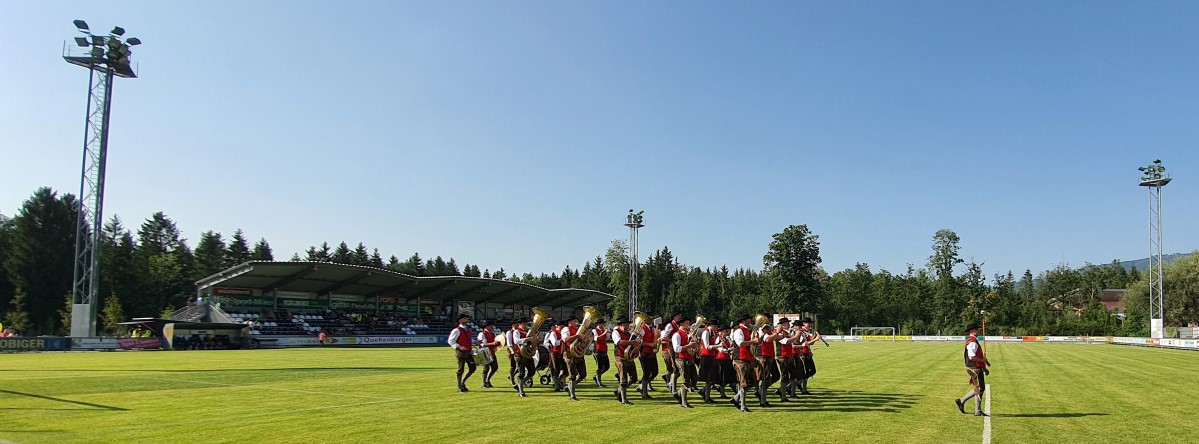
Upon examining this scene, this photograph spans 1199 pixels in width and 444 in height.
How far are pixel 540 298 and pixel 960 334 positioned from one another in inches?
1803

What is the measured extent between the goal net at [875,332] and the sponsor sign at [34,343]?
215ft

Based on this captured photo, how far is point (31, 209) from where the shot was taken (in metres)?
77.4

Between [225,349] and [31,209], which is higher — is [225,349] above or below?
below

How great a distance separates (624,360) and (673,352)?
1.19 metres

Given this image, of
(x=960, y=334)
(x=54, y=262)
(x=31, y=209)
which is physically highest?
(x=31, y=209)

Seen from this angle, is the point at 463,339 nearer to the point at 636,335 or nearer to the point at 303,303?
the point at 636,335

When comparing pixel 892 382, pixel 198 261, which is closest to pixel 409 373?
pixel 892 382

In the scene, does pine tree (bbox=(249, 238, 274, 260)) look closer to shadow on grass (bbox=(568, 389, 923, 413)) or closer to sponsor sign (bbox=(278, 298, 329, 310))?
sponsor sign (bbox=(278, 298, 329, 310))

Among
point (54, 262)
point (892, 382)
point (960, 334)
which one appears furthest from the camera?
point (960, 334)

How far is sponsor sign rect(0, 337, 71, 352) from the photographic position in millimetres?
40434

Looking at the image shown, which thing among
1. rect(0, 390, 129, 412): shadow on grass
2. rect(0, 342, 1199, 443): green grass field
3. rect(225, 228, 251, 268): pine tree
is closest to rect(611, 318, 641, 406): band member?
rect(0, 342, 1199, 443): green grass field

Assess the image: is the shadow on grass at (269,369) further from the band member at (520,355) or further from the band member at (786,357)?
the band member at (786,357)

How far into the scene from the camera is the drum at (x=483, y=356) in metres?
17.4

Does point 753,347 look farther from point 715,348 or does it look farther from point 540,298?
point 540,298
